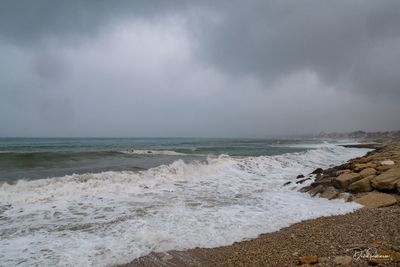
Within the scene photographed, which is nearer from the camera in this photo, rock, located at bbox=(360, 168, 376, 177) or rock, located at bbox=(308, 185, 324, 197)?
rock, located at bbox=(308, 185, 324, 197)

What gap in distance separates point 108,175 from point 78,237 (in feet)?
24.4

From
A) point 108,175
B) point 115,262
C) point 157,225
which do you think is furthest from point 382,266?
point 108,175

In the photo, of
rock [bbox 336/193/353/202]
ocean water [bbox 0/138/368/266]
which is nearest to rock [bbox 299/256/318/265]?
ocean water [bbox 0/138/368/266]

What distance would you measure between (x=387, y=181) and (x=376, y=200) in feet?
3.99

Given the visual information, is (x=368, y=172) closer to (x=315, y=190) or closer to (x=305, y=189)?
(x=315, y=190)

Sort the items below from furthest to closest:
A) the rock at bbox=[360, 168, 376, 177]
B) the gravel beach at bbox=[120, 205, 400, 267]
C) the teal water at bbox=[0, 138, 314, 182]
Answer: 1. the teal water at bbox=[0, 138, 314, 182]
2. the rock at bbox=[360, 168, 376, 177]
3. the gravel beach at bbox=[120, 205, 400, 267]

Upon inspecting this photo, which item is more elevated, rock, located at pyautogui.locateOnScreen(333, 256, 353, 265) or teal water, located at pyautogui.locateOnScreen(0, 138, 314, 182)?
rock, located at pyautogui.locateOnScreen(333, 256, 353, 265)

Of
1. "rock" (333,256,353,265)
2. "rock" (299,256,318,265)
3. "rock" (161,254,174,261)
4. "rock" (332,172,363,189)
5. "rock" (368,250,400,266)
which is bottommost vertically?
"rock" (161,254,174,261)

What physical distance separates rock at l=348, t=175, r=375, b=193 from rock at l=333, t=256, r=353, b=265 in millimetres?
6471

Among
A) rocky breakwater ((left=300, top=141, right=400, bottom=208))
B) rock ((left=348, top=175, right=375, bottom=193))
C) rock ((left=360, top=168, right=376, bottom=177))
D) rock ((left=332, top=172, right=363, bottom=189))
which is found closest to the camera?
rocky breakwater ((left=300, top=141, right=400, bottom=208))

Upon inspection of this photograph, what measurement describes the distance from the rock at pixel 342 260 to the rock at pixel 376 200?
4.87 metres

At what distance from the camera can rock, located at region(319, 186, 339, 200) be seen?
34.9 feet

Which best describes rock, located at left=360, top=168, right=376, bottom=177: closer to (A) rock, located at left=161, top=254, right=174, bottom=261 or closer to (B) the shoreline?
(B) the shoreline

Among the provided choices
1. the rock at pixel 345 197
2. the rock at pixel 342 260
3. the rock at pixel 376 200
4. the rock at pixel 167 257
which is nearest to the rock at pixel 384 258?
the rock at pixel 342 260
